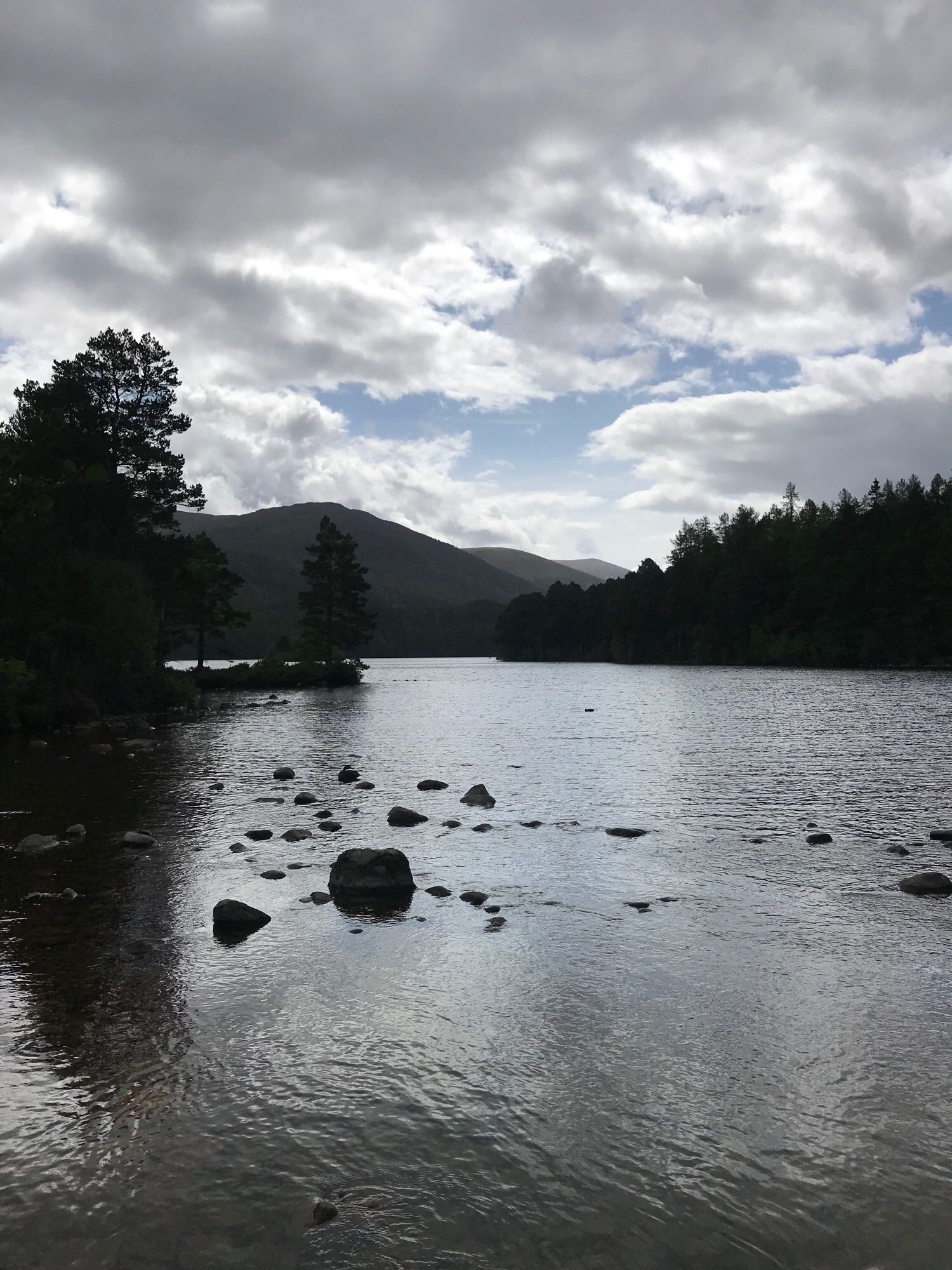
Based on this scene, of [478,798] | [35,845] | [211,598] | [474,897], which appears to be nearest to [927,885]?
[474,897]

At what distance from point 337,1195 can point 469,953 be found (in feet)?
20.2

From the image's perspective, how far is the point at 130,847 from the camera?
20391mm

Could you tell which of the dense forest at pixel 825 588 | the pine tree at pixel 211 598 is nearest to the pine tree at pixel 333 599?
the pine tree at pixel 211 598

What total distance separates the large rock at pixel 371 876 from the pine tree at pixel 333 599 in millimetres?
106241

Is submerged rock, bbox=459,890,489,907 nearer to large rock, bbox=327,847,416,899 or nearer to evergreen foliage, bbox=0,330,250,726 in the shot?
large rock, bbox=327,847,416,899

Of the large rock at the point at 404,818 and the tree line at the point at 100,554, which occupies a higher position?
the tree line at the point at 100,554

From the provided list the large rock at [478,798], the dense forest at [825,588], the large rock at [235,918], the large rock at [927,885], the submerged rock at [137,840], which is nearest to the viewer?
the large rock at [235,918]

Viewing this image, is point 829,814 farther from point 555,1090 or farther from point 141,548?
point 141,548

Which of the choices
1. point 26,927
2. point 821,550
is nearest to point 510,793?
point 26,927

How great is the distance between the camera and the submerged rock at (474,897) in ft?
52.3

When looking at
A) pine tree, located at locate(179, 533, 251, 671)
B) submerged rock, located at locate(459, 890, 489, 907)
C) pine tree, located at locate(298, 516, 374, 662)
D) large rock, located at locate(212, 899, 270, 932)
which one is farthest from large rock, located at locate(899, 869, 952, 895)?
pine tree, located at locate(298, 516, 374, 662)

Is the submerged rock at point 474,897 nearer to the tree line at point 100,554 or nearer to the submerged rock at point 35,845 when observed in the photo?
the submerged rock at point 35,845

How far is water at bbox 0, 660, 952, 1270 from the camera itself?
6773 millimetres

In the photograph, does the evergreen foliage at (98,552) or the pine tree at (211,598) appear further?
the pine tree at (211,598)
